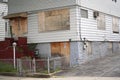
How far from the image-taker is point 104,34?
2728 centimetres

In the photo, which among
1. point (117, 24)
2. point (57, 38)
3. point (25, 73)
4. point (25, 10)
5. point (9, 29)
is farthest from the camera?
point (117, 24)

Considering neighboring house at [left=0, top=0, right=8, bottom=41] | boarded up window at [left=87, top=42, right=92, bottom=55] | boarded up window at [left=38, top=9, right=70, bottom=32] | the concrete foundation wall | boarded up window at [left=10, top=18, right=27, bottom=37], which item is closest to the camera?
the concrete foundation wall

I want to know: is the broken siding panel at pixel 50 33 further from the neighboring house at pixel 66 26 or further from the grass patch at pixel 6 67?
the grass patch at pixel 6 67

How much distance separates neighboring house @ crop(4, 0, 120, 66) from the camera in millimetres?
23234

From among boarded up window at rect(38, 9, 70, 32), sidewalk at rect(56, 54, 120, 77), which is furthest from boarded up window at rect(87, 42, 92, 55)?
boarded up window at rect(38, 9, 70, 32)

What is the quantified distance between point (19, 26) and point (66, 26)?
5.56 m

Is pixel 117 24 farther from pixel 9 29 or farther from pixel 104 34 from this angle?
pixel 9 29

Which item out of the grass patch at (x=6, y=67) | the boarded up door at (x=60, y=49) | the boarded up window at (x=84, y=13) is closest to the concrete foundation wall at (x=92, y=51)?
the boarded up door at (x=60, y=49)

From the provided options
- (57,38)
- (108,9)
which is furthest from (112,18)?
(57,38)

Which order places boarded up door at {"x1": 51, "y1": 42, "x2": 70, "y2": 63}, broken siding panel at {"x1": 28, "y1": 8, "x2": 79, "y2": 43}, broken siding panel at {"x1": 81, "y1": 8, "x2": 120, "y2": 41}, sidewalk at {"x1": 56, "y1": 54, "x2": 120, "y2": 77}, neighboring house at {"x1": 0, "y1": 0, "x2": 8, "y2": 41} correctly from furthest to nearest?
neighboring house at {"x1": 0, "y1": 0, "x2": 8, "y2": 41} → broken siding panel at {"x1": 81, "y1": 8, "x2": 120, "y2": 41} → boarded up door at {"x1": 51, "y1": 42, "x2": 70, "y2": 63} → broken siding panel at {"x1": 28, "y1": 8, "x2": 79, "y2": 43} → sidewalk at {"x1": 56, "y1": 54, "x2": 120, "y2": 77}

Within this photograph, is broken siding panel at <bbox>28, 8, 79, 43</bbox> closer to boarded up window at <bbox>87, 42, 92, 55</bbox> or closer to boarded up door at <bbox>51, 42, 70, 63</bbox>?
boarded up door at <bbox>51, 42, 70, 63</bbox>

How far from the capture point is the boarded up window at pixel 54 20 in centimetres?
2370

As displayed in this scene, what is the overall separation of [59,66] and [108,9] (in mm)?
9427

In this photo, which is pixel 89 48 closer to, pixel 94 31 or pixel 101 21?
pixel 94 31
